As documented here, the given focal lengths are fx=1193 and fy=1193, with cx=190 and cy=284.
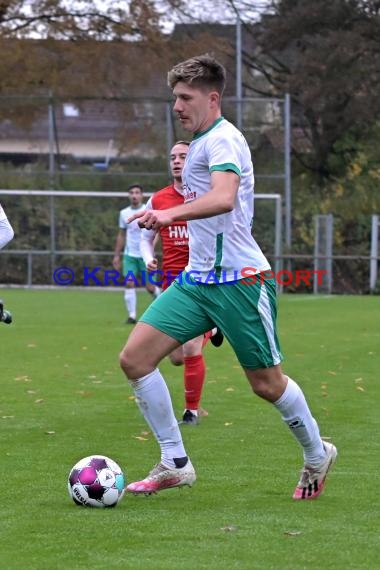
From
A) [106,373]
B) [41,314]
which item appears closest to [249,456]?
[106,373]

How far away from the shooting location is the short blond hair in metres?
5.88

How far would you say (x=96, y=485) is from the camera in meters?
5.82

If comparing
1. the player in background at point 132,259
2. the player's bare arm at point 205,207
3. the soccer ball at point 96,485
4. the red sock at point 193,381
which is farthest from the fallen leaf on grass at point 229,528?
the player in background at point 132,259

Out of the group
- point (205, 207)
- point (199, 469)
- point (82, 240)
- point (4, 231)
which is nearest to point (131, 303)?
point (82, 240)

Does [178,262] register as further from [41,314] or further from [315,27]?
[315,27]

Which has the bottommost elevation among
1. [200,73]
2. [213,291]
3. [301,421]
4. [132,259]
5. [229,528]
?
[132,259]

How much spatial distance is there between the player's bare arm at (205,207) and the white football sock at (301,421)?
1.07 meters

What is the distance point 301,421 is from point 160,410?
2.35 ft

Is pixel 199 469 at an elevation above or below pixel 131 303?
above

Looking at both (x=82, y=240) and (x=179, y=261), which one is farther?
(x=82, y=240)

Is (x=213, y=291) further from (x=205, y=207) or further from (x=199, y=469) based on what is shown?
(x=199, y=469)

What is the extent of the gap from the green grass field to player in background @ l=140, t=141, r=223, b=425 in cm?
22

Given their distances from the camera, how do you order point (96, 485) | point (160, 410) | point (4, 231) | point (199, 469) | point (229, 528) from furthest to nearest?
point (4, 231) < point (199, 469) < point (160, 410) < point (96, 485) < point (229, 528)

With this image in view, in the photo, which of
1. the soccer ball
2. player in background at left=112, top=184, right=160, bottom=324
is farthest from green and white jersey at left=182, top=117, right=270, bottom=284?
player in background at left=112, top=184, right=160, bottom=324
